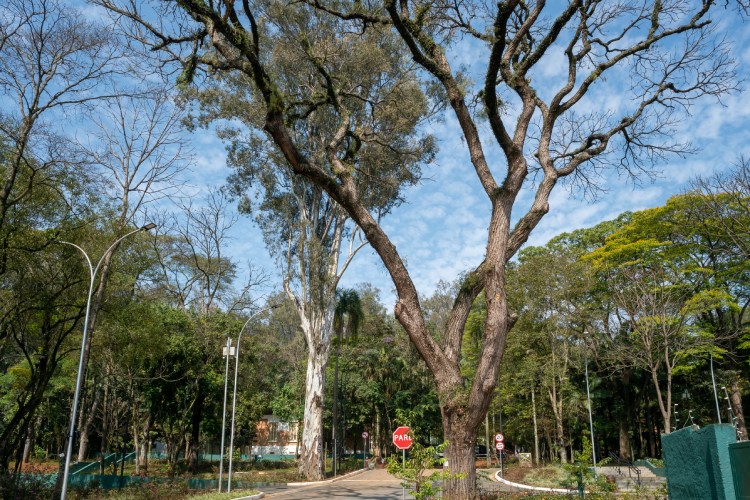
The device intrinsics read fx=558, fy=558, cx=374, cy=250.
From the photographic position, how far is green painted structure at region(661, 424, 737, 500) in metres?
5.94

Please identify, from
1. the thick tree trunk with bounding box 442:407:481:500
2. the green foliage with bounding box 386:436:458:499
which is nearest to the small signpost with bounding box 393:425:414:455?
the green foliage with bounding box 386:436:458:499

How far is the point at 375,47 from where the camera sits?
23406mm

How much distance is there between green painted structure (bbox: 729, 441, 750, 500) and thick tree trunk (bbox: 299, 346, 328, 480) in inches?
962

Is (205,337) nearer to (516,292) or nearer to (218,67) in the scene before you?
(516,292)

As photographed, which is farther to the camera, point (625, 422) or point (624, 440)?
point (625, 422)

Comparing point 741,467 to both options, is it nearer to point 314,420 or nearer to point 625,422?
point 314,420

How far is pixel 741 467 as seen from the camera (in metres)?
5.56

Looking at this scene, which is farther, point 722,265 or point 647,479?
point 722,265

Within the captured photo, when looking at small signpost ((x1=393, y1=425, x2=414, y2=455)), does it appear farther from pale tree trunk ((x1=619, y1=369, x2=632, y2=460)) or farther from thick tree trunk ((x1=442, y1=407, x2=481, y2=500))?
pale tree trunk ((x1=619, y1=369, x2=632, y2=460))

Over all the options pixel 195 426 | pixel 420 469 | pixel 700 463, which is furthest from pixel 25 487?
pixel 195 426

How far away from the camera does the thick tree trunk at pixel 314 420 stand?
93.6 ft

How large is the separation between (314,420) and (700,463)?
2360cm

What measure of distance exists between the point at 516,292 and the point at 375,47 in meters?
17.2

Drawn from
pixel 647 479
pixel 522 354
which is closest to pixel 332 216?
pixel 522 354
